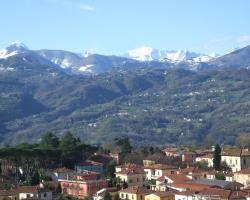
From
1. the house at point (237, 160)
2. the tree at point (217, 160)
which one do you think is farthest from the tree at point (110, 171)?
the house at point (237, 160)

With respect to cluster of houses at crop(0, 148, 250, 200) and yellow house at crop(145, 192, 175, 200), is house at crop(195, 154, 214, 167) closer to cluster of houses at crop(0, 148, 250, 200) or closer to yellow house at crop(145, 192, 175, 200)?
cluster of houses at crop(0, 148, 250, 200)

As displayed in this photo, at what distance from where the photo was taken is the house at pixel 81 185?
6456 cm

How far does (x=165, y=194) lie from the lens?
56.8 meters

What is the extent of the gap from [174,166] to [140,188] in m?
20.3

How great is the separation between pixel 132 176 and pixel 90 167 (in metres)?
11.5

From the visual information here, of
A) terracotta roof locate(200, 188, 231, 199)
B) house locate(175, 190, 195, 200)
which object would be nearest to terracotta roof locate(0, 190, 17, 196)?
house locate(175, 190, 195, 200)

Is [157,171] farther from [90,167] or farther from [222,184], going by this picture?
[222,184]

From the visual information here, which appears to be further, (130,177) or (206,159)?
(206,159)

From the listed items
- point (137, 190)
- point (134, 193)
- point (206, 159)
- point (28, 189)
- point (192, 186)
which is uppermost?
point (206, 159)

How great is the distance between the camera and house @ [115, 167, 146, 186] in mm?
69219

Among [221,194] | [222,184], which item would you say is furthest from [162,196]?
[222,184]

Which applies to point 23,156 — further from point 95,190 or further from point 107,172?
point 95,190

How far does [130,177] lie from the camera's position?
229ft

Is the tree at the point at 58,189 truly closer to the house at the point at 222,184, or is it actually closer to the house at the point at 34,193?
the house at the point at 34,193
